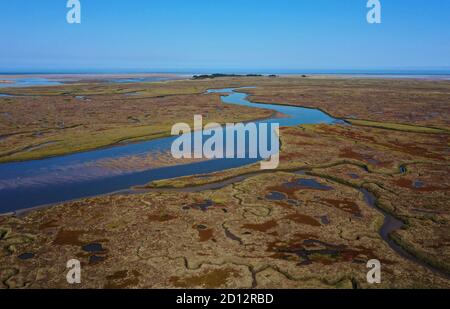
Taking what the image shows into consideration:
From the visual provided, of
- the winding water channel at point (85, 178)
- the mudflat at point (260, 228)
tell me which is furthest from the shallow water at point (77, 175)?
the mudflat at point (260, 228)

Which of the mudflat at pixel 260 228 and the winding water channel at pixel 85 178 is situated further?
the winding water channel at pixel 85 178

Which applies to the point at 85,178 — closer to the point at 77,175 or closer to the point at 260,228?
the point at 77,175

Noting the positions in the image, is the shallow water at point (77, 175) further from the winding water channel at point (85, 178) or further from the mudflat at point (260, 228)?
the mudflat at point (260, 228)

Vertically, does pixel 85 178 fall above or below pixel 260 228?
above

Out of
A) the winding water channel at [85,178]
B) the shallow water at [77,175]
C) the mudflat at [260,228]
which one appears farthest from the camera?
the shallow water at [77,175]

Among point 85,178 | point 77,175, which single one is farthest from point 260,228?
point 77,175

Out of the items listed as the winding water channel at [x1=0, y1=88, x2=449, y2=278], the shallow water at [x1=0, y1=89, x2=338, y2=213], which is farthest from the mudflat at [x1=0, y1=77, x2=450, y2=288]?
the shallow water at [x1=0, y1=89, x2=338, y2=213]

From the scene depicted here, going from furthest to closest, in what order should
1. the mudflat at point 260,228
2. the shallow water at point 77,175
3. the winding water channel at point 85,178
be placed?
the shallow water at point 77,175 < the winding water channel at point 85,178 < the mudflat at point 260,228

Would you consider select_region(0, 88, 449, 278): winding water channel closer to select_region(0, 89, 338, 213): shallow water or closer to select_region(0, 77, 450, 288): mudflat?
select_region(0, 89, 338, 213): shallow water
